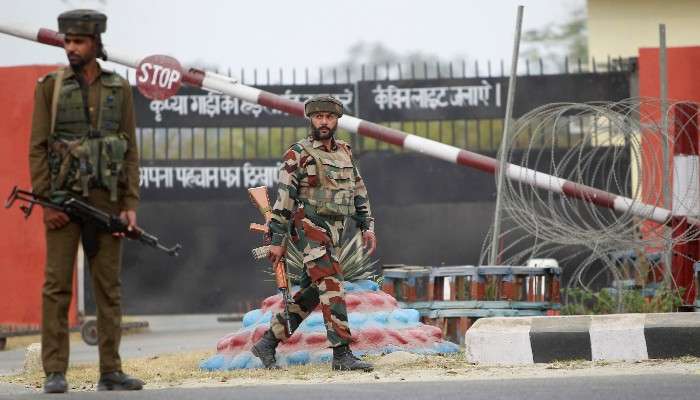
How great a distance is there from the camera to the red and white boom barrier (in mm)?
16359

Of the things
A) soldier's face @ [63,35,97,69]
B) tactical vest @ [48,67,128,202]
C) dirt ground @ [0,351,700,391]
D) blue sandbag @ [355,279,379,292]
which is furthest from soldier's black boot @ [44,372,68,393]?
blue sandbag @ [355,279,379,292]

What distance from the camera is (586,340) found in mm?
10141

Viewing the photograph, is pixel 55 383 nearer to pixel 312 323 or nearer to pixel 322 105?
pixel 322 105

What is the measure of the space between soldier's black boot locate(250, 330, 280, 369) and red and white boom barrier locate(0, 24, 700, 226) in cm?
525

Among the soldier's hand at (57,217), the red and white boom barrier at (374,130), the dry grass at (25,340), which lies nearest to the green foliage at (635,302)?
the red and white boom barrier at (374,130)

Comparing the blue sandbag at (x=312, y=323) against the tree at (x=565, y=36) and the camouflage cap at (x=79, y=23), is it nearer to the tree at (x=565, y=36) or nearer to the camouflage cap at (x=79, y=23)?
the camouflage cap at (x=79, y=23)

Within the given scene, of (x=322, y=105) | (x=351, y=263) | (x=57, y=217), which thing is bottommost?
(x=351, y=263)

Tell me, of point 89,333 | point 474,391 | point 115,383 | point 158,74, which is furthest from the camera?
point 158,74

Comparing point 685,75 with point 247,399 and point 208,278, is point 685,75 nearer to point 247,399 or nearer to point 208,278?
point 208,278

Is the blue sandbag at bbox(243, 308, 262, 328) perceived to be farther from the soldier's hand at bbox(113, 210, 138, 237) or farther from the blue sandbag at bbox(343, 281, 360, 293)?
the soldier's hand at bbox(113, 210, 138, 237)

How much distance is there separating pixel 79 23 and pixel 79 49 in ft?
0.44

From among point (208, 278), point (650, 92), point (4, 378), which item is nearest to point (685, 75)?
point (650, 92)

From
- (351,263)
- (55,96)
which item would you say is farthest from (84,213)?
(351,263)

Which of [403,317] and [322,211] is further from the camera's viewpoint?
[403,317]
